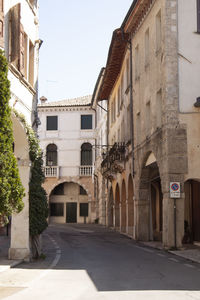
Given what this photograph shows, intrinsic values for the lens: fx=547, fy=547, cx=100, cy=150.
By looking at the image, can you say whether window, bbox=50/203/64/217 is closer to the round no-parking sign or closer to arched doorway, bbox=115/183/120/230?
arched doorway, bbox=115/183/120/230

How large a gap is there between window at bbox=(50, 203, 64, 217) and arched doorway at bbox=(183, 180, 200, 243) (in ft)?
113

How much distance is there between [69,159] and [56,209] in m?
5.47

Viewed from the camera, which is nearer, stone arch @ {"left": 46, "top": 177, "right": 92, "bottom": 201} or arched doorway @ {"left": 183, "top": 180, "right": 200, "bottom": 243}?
arched doorway @ {"left": 183, "top": 180, "right": 200, "bottom": 243}

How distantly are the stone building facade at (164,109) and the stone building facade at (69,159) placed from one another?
25.9 m

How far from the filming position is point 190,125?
21062 millimetres

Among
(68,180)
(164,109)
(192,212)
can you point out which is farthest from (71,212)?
(164,109)

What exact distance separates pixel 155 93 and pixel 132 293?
592 inches

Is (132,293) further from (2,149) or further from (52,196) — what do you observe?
(52,196)

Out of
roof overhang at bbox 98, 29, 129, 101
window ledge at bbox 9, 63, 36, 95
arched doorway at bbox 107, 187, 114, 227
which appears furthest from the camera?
arched doorway at bbox 107, 187, 114, 227

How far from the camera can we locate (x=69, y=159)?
191ft

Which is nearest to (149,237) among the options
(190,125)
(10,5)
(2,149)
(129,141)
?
(129,141)

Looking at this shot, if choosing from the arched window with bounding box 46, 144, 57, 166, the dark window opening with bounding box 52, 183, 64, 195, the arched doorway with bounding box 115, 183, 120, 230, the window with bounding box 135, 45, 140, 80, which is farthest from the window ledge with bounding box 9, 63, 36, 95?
the dark window opening with bounding box 52, 183, 64, 195

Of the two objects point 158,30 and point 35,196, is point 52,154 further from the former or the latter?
point 35,196

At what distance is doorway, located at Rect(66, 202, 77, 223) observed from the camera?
5728 centimetres
